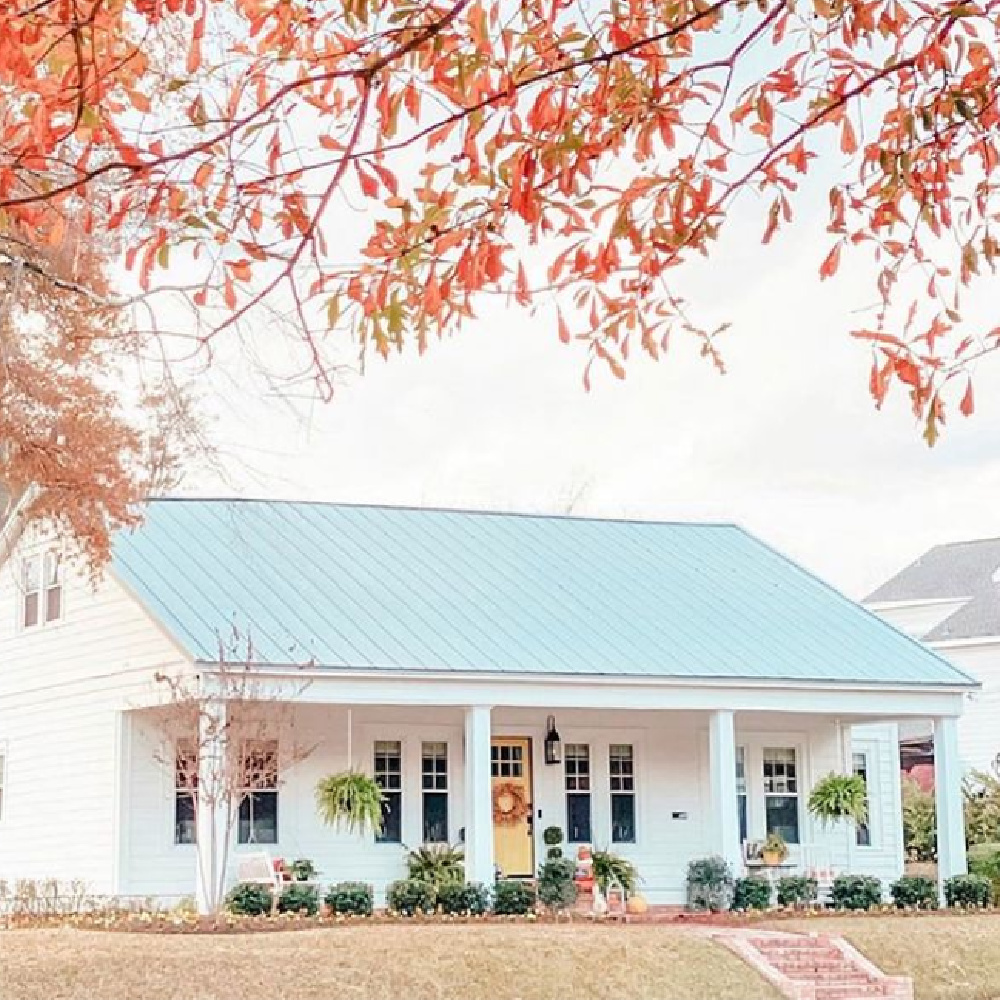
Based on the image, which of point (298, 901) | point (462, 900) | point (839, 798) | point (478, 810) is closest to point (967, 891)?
point (839, 798)

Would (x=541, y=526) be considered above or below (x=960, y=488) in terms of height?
below

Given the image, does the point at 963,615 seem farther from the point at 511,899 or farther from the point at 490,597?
the point at 511,899

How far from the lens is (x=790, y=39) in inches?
285

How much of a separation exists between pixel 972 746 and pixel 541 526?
16.8 m

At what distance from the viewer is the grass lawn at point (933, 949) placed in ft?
64.5

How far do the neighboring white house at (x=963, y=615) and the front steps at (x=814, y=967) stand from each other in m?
17.9

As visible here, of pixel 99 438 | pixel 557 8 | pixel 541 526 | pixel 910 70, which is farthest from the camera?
pixel 541 526

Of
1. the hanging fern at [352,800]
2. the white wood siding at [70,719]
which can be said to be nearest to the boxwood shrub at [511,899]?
the hanging fern at [352,800]

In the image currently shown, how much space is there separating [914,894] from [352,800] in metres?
7.24

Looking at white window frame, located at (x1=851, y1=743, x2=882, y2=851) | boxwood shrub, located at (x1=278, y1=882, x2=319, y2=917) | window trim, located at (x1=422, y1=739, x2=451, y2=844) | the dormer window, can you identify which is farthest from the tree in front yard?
white window frame, located at (x1=851, y1=743, x2=882, y2=851)

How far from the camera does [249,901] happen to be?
68.6ft

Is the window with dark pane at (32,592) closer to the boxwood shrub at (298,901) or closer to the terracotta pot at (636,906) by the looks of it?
the boxwood shrub at (298,901)

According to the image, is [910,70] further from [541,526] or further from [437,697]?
[541,526]

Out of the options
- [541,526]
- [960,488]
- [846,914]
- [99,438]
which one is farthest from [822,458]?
[99,438]
